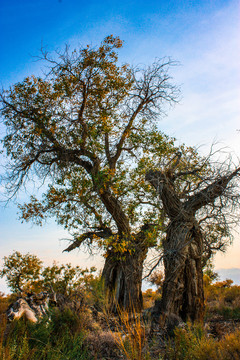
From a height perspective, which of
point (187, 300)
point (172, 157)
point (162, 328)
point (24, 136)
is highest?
point (24, 136)

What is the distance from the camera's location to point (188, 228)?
8742 millimetres

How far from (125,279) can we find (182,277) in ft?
10.2

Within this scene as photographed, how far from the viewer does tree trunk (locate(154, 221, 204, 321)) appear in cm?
811

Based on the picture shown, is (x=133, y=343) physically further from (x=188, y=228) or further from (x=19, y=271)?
(x=19, y=271)

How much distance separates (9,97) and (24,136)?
1.62 metres

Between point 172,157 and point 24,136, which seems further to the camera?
point 172,157

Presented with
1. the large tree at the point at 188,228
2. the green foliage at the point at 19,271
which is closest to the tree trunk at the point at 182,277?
the large tree at the point at 188,228

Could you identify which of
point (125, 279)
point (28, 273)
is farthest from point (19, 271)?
point (125, 279)

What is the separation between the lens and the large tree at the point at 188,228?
821 cm

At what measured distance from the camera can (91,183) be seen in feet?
31.5

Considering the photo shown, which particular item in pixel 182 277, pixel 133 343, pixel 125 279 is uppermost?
pixel 125 279

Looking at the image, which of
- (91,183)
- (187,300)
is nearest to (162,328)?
(187,300)

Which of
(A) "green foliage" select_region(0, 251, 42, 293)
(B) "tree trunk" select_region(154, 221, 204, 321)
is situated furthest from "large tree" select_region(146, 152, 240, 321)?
(A) "green foliage" select_region(0, 251, 42, 293)

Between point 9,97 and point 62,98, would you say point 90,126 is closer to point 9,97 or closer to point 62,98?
point 62,98
